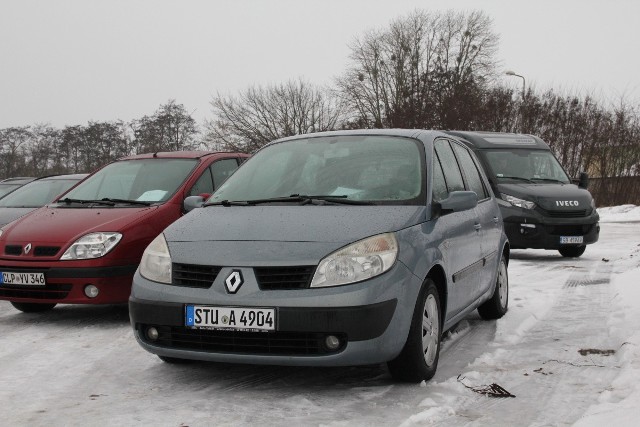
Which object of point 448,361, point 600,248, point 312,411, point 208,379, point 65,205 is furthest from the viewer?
point 600,248

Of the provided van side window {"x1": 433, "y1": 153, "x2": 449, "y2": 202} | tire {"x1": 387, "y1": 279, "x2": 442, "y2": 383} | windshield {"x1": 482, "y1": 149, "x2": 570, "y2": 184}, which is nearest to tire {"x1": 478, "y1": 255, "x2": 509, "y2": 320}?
van side window {"x1": 433, "y1": 153, "x2": 449, "y2": 202}

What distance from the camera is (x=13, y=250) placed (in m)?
6.50

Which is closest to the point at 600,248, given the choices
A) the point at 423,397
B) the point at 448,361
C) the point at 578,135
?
the point at 448,361

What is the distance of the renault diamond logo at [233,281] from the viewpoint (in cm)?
405

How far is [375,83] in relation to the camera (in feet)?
153

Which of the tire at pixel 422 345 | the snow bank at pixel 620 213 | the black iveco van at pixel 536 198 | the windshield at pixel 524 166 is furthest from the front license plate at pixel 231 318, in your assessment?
the snow bank at pixel 620 213

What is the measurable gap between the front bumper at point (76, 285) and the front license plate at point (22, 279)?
3 centimetres

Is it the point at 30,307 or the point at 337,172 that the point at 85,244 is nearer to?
the point at 30,307

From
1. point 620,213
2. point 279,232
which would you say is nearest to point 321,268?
point 279,232

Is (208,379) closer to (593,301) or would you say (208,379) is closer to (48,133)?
(593,301)

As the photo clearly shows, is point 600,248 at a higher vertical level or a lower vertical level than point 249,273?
lower

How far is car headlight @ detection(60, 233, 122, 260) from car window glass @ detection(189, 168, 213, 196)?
1121 mm

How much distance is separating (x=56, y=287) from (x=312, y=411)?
3.32 m

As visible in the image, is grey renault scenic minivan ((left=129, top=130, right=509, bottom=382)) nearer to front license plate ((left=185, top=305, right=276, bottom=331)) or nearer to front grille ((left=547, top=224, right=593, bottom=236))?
front license plate ((left=185, top=305, right=276, bottom=331))
